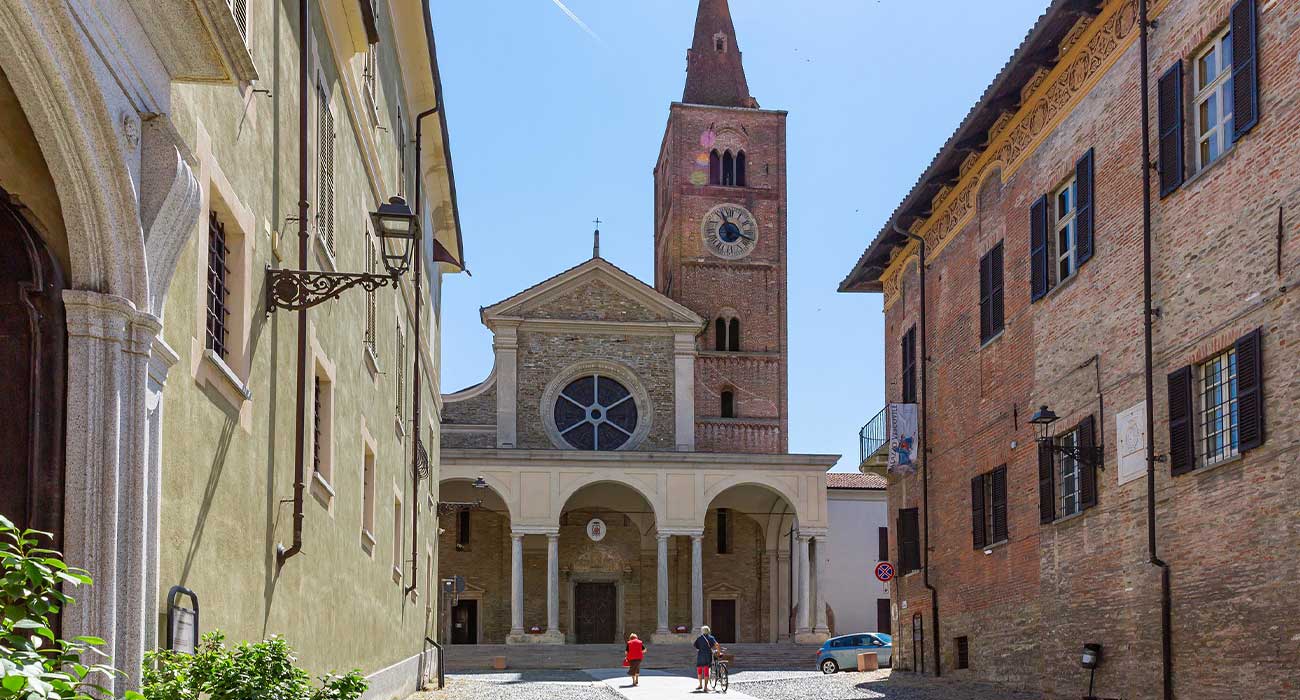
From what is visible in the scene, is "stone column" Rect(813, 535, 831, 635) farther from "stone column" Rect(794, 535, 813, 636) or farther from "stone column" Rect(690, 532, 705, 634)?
"stone column" Rect(690, 532, 705, 634)

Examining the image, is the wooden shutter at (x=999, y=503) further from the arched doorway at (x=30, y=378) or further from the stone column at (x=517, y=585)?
the stone column at (x=517, y=585)

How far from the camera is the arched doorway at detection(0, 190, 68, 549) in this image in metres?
5.51

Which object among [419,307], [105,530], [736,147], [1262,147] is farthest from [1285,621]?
[736,147]

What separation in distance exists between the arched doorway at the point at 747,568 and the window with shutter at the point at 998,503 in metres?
24.3

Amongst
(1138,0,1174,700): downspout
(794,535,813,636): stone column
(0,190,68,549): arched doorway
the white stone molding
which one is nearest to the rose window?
the white stone molding

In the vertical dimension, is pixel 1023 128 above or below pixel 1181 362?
above

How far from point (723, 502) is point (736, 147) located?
13916 mm

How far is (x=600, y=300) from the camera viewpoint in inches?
1857

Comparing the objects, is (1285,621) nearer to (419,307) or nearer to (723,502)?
(419,307)

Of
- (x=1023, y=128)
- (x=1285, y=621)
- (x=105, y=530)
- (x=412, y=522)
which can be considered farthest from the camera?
(x=412, y=522)

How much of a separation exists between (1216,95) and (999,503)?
923 cm

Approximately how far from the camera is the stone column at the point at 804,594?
43.1 meters

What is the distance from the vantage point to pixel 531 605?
4575 centimetres

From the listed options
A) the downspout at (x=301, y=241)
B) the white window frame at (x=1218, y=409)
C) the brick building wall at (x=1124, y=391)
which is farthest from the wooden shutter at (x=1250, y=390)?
the downspout at (x=301, y=241)
